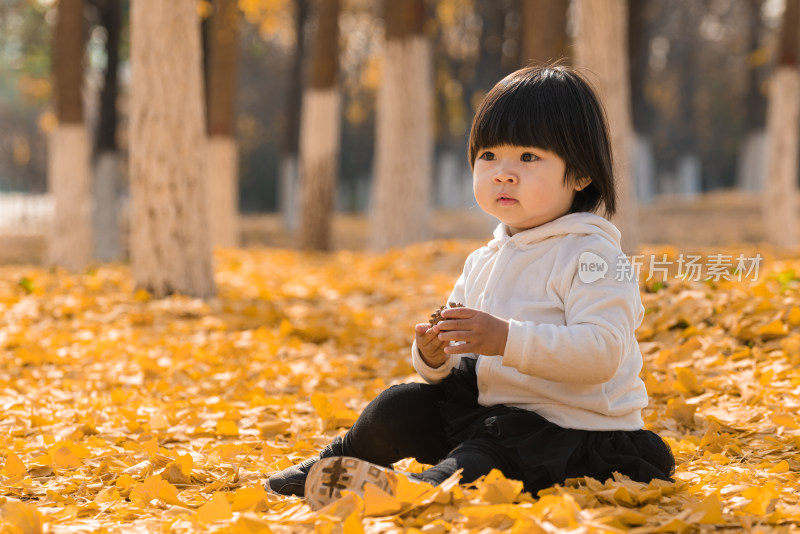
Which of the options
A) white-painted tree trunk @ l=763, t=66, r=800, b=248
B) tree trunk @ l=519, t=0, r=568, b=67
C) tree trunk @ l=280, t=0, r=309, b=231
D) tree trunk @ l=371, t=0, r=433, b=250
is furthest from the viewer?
tree trunk @ l=280, t=0, r=309, b=231

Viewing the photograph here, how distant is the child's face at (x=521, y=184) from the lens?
7.11ft

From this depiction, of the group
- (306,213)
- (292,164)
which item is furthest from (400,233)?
(292,164)

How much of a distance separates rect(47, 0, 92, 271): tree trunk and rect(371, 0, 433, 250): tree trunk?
11.7 ft

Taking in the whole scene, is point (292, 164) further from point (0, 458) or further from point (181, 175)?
point (0, 458)

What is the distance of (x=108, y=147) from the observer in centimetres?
1291

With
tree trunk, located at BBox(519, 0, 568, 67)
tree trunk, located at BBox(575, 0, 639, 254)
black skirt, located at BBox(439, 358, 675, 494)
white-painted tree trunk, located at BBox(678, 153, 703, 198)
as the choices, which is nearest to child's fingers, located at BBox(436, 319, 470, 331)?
black skirt, located at BBox(439, 358, 675, 494)

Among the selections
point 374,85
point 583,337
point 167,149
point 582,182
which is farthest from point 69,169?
point 583,337

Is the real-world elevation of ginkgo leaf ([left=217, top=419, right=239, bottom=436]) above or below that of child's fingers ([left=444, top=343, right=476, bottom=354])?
below

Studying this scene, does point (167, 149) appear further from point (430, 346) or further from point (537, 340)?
point (537, 340)

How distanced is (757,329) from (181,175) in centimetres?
399

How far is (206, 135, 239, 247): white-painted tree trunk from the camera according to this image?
420 inches

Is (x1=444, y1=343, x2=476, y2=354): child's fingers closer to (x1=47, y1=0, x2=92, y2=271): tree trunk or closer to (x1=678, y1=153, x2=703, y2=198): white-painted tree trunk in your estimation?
(x1=47, y1=0, x2=92, y2=271): tree trunk

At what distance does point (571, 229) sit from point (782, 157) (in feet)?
29.9

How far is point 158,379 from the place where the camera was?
3.92 meters
